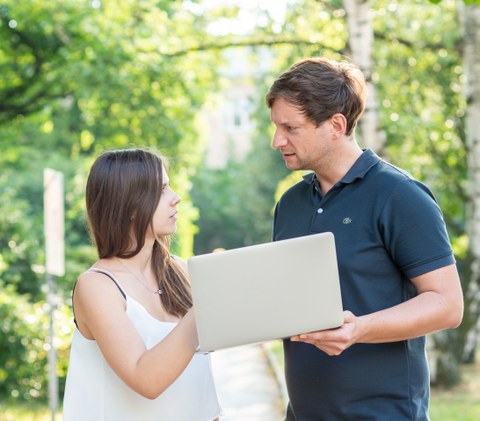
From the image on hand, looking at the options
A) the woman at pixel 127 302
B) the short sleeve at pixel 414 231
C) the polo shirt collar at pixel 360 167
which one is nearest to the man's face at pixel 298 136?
the polo shirt collar at pixel 360 167

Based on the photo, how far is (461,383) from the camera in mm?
10523

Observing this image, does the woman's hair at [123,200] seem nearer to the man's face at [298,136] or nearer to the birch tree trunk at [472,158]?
the man's face at [298,136]

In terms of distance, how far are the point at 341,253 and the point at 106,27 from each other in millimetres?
11257

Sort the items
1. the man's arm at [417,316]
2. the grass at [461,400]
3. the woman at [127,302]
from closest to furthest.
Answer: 1. the man's arm at [417,316]
2. the woman at [127,302]
3. the grass at [461,400]

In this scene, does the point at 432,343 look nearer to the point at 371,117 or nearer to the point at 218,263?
the point at 371,117

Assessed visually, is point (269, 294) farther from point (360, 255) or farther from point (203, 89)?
point (203, 89)

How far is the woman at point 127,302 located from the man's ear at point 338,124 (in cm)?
59

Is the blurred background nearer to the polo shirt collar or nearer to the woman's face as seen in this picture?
the polo shirt collar

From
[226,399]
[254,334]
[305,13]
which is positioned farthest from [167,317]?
[305,13]

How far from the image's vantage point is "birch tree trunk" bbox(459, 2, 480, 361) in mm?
10602

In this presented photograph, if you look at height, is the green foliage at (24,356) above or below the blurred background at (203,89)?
below

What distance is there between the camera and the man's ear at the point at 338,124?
3.00 meters

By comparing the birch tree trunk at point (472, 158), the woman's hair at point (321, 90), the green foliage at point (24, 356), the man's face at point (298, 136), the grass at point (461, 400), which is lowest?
the grass at point (461, 400)

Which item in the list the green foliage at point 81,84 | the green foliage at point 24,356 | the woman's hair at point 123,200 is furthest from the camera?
the green foliage at point 81,84
